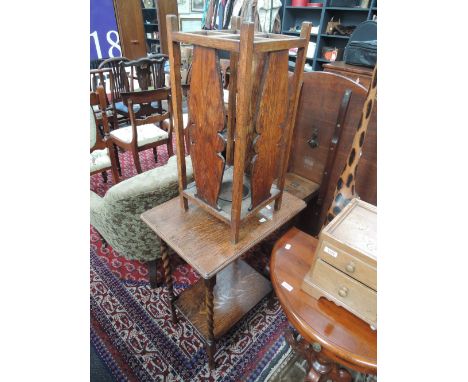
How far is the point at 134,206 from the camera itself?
1.17m

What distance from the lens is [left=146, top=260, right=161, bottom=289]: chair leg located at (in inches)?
59.9

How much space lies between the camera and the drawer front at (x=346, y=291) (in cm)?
79

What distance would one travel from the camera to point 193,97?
2.53ft

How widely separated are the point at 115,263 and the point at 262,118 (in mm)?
1472

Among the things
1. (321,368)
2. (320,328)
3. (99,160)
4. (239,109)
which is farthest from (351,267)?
(99,160)

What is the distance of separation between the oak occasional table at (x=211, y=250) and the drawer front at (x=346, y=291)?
22cm

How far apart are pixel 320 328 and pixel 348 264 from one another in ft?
0.71

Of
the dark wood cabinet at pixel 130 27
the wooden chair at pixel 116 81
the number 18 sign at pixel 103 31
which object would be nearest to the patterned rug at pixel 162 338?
the wooden chair at pixel 116 81

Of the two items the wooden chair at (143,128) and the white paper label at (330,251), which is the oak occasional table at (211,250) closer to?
the white paper label at (330,251)

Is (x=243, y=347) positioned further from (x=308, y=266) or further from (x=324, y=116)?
(x=324, y=116)

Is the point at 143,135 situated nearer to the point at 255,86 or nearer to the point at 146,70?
the point at 146,70

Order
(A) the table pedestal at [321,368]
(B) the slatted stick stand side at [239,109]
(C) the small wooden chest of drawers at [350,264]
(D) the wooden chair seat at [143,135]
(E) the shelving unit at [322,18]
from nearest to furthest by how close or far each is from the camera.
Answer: (B) the slatted stick stand side at [239,109]
(C) the small wooden chest of drawers at [350,264]
(A) the table pedestal at [321,368]
(D) the wooden chair seat at [143,135]
(E) the shelving unit at [322,18]

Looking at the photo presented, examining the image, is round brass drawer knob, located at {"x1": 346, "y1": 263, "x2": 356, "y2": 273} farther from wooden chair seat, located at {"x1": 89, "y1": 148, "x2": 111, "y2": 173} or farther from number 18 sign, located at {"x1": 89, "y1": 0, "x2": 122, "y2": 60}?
number 18 sign, located at {"x1": 89, "y1": 0, "x2": 122, "y2": 60}

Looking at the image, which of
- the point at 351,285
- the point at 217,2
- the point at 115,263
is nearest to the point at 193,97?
the point at 351,285
